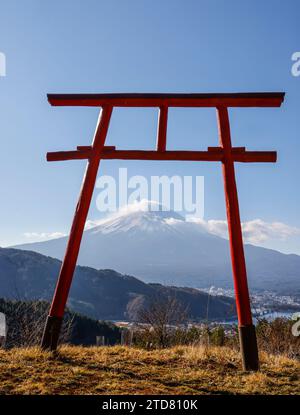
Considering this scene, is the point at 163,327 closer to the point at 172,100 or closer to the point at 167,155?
the point at 167,155

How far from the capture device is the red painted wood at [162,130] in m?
5.85

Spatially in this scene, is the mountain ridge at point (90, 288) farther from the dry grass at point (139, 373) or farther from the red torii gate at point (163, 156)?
the red torii gate at point (163, 156)

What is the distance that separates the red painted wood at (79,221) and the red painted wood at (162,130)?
2.58ft

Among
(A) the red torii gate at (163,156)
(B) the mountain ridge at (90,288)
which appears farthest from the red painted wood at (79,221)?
(B) the mountain ridge at (90,288)

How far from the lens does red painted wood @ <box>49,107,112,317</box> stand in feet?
17.2

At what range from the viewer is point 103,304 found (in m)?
89.8

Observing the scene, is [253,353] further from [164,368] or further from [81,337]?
[81,337]

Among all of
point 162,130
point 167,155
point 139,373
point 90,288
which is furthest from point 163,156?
point 90,288

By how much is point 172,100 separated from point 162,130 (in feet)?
1.53

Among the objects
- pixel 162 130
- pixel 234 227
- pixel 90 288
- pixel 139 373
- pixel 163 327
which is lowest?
pixel 139 373

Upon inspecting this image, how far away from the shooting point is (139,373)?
15.0 ft

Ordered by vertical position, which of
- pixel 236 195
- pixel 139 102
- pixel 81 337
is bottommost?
pixel 81 337
